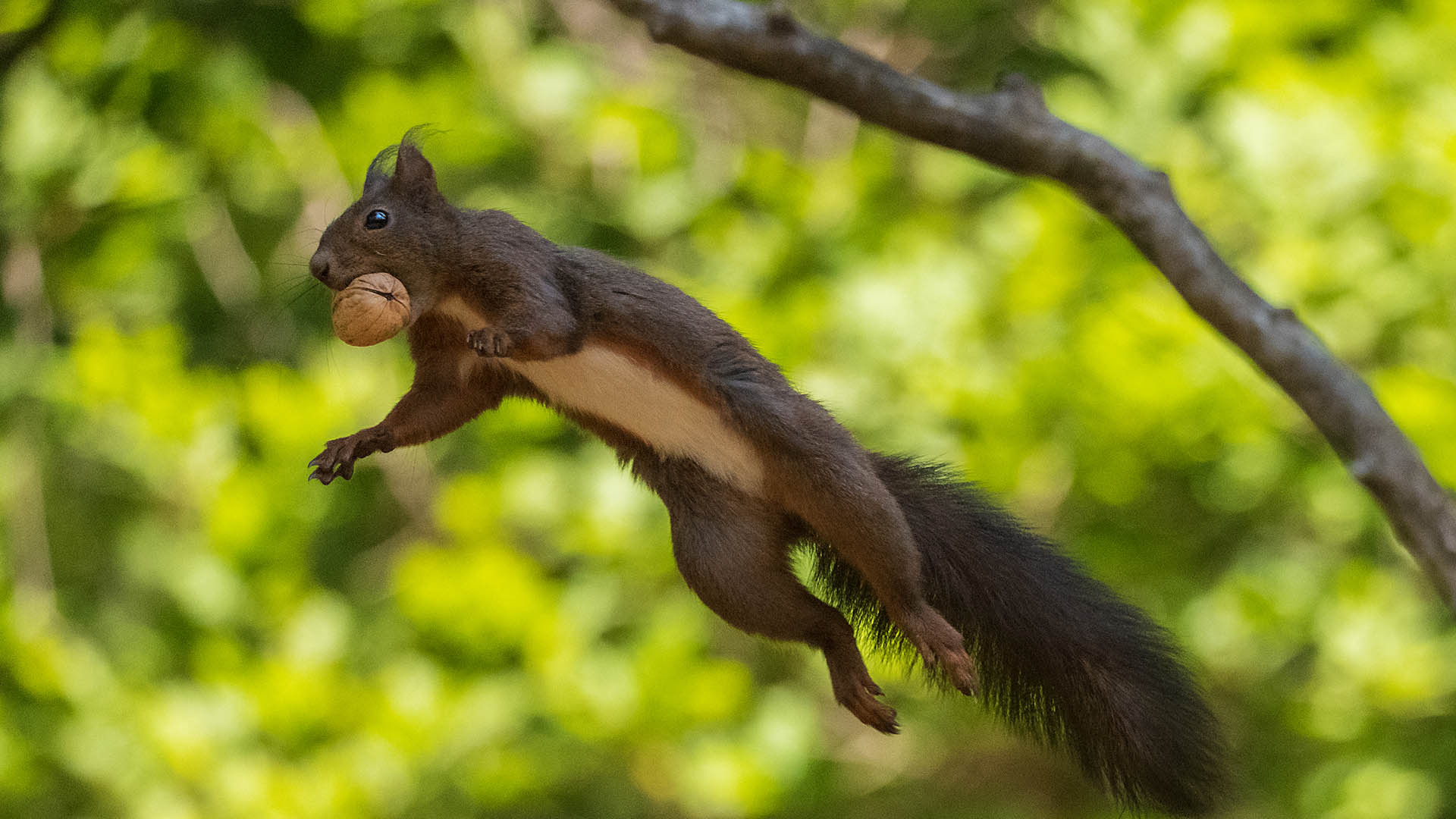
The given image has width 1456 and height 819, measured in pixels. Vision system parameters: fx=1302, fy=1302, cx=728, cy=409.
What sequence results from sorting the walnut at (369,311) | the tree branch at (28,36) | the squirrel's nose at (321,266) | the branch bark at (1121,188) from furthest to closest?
the tree branch at (28,36)
the branch bark at (1121,188)
the squirrel's nose at (321,266)
the walnut at (369,311)

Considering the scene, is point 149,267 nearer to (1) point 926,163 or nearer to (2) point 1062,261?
(1) point 926,163

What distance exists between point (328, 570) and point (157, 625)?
1.68 ft

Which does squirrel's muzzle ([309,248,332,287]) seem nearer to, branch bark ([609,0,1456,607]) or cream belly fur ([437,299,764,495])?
cream belly fur ([437,299,764,495])

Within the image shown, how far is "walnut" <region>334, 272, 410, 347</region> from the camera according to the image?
995mm

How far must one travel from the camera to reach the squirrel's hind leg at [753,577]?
117 centimetres

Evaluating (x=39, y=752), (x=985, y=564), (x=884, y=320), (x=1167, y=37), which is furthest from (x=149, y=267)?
(x=985, y=564)

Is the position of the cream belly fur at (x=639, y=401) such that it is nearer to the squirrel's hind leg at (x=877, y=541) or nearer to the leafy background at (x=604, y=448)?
the squirrel's hind leg at (x=877, y=541)

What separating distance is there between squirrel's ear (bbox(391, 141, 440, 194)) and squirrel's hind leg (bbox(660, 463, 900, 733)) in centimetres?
35

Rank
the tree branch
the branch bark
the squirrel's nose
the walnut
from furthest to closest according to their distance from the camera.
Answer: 1. the tree branch
2. the branch bark
3. the squirrel's nose
4. the walnut

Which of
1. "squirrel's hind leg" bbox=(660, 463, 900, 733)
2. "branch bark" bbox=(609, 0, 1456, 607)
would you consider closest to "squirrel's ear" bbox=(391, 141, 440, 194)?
"squirrel's hind leg" bbox=(660, 463, 900, 733)

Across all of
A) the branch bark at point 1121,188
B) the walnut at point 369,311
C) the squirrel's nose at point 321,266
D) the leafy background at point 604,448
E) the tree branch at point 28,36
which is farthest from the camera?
the leafy background at point 604,448

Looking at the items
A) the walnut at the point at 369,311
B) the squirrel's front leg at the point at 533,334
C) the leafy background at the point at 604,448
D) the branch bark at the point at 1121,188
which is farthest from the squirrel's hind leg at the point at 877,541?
the leafy background at the point at 604,448

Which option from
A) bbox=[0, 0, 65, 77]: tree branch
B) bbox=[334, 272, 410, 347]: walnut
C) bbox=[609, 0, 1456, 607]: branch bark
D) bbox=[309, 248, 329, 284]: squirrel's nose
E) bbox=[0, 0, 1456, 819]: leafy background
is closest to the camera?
bbox=[334, 272, 410, 347]: walnut

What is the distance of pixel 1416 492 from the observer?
173 cm
